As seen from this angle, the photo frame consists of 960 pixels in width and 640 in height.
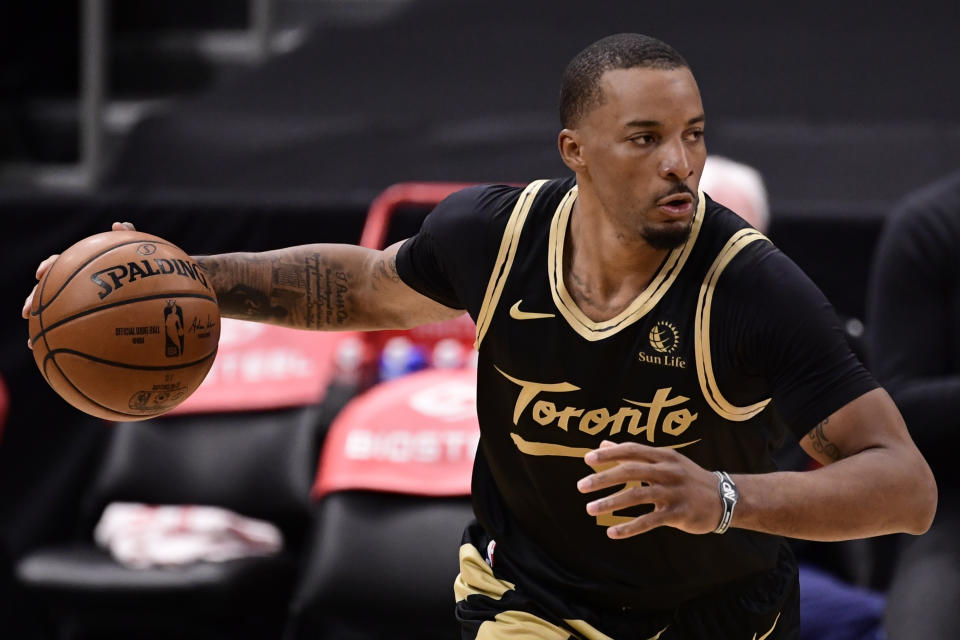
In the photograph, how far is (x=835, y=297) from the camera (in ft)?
15.5

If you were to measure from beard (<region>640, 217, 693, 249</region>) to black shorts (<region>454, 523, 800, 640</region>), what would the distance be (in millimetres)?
719

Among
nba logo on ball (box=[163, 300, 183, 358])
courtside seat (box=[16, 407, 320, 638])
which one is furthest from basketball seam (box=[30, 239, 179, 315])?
courtside seat (box=[16, 407, 320, 638])

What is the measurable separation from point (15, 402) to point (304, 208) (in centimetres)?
146

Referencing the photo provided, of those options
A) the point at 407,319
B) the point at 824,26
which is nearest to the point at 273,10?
the point at 824,26

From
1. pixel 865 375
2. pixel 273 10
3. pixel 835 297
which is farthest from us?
pixel 273 10

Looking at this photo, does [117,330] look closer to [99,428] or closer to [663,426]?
[663,426]

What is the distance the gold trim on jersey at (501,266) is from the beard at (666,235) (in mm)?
306

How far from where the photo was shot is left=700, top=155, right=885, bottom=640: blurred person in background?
3.76 metres

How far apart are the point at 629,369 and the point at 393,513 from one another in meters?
1.90

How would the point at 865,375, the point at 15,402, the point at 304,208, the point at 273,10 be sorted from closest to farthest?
the point at 865,375
the point at 304,208
the point at 15,402
the point at 273,10

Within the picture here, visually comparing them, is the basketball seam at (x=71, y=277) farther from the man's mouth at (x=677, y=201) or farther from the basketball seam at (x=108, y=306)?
the man's mouth at (x=677, y=201)

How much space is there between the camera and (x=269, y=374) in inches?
195

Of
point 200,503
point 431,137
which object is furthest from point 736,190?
point 200,503

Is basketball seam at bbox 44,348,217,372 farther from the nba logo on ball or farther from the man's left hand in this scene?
the man's left hand
